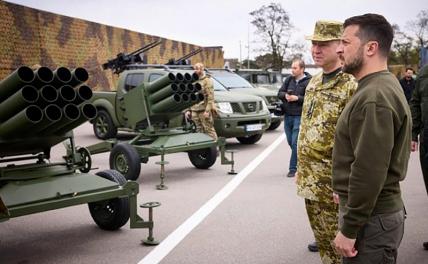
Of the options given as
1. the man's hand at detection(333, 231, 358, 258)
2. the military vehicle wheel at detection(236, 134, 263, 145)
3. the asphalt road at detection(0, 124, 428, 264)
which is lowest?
the military vehicle wheel at detection(236, 134, 263, 145)

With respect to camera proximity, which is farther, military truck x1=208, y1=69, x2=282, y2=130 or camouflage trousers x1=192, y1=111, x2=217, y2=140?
military truck x1=208, y1=69, x2=282, y2=130

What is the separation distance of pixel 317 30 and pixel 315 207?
125cm

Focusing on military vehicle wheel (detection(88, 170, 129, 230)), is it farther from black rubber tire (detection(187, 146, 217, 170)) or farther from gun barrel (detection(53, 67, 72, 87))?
black rubber tire (detection(187, 146, 217, 170))

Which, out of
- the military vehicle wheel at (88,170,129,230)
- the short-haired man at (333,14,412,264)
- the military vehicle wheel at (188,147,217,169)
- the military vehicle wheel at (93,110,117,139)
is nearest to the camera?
the short-haired man at (333,14,412,264)

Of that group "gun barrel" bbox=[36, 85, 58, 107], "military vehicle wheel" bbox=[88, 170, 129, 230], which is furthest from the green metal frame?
"gun barrel" bbox=[36, 85, 58, 107]

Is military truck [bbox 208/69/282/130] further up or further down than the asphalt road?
further up

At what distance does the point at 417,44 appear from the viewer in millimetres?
65250

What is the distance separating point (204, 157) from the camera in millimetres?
9609

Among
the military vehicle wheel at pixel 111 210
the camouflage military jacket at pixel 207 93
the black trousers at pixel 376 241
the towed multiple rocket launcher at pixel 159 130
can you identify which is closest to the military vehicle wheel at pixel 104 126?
the towed multiple rocket launcher at pixel 159 130

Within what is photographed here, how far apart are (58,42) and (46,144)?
61.8 ft

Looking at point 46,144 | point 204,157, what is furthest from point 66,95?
point 204,157

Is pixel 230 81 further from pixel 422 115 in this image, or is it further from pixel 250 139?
pixel 422 115

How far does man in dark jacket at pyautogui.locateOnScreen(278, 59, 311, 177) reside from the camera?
7.81 meters

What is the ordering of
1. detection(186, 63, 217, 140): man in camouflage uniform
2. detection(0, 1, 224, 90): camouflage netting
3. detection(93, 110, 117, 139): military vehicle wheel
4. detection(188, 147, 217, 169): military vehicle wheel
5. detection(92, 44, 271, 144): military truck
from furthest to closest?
detection(0, 1, 224, 90): camouflage netting
detection(93, 110, 117, 139): military vehicle wheel
detection(92, 44, 271, 144): military truck
detection(186, 63, 217, 140): man in camouflage uniform
detection(188, 147, 217, 169): military vehicle wheel
